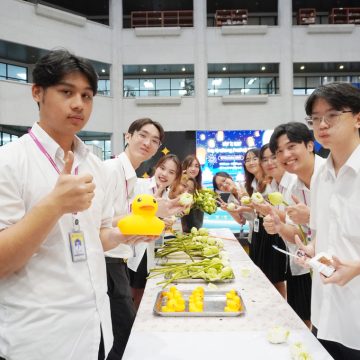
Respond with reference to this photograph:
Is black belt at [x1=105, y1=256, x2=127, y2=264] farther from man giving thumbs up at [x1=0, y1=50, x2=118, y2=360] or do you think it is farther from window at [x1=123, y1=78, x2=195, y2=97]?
window at [x1=123, y1=78, x2=195, y2=97]

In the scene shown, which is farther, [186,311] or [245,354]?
[186,311]

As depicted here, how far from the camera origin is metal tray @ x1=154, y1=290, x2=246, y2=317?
177cm

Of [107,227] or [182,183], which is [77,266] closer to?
[107,227]

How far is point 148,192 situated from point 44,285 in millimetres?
2392

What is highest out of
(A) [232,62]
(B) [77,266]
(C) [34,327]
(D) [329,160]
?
(A) [232,62]

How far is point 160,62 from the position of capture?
41.9ft

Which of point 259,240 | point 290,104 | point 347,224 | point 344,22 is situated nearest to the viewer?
point 347,224

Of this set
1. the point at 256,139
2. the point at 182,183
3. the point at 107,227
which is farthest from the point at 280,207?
the point at 256,139

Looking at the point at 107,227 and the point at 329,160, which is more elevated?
the point at 329,160

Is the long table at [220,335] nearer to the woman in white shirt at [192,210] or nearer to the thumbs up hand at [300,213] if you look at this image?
the thumbs up hand at [300,213]

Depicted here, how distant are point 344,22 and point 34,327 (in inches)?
624

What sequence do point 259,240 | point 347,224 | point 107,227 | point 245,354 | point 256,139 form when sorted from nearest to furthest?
point 245,354, point 347,224, point 107,227, point 259,240, point 256,139

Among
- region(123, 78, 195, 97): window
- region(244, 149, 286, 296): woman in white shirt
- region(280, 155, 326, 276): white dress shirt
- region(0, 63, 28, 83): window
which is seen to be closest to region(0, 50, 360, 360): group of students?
region(280, 155, 326, 276): white dress shirt

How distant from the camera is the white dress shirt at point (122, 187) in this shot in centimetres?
254
